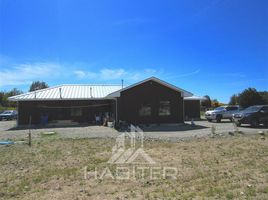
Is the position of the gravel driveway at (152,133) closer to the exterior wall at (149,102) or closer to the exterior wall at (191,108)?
the exterior wall at (149,102)

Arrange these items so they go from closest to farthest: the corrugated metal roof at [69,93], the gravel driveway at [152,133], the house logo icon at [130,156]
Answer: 1. the house logo icon at [130,156]
2. the gravel driveway at [152,133]
3. the corrugated metal roof at [69,93]

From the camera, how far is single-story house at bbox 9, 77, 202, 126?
2205cm

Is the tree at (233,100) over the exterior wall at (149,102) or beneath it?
over

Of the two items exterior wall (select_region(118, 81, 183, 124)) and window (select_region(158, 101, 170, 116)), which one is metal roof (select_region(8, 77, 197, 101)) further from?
window (select_region(158, 101, 170, 116))

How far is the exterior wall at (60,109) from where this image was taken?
81.6ft

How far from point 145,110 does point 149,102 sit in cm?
86

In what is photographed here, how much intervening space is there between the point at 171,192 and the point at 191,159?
3.26 m

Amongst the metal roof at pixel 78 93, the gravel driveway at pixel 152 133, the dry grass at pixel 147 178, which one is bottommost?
the dry grass at pixel 147 178

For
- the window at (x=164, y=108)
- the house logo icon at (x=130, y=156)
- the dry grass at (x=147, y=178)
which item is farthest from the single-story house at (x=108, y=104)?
the dry grass at (x=147, y=178)

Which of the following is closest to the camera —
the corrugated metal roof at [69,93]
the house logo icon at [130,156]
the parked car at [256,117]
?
the house logo icon at [130,156]

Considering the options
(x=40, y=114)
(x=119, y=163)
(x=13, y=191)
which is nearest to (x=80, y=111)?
(x=40, y=114)

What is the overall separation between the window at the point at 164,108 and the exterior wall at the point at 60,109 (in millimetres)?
5827

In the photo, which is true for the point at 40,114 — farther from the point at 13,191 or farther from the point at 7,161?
the point at 13,191

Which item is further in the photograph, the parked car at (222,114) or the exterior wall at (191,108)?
the exterior wall at (191,108)
